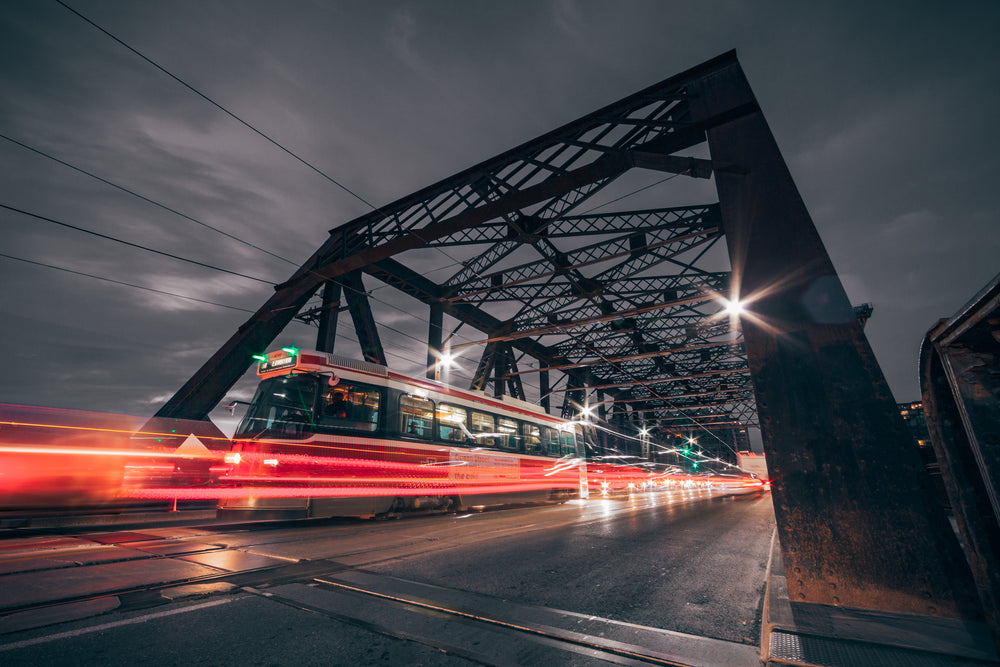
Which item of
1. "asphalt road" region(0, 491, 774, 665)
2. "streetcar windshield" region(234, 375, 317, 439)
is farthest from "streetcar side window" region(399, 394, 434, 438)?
"asphalt road" region(0, 491, 774, 665)

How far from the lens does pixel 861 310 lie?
18.6m

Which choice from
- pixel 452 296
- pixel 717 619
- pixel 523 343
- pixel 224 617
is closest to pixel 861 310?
pixel 523 343

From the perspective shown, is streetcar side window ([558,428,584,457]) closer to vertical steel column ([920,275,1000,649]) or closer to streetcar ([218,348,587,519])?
streetcar ([218,348,587,519])

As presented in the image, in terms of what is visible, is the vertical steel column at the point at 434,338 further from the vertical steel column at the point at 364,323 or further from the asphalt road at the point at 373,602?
the asphalt road at the point at 373,602

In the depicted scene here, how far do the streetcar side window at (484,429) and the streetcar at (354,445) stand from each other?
0.10 ft

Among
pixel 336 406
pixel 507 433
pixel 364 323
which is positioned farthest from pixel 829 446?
pixel 364 323

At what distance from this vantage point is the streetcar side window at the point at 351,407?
836 cm

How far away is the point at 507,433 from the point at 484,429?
1335mm

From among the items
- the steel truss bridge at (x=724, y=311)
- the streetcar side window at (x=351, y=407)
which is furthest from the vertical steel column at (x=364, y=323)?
the streetcar side window at (x=351, y=407)

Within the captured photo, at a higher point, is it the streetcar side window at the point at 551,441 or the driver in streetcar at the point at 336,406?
the driver in streetcar at the point at 336,406

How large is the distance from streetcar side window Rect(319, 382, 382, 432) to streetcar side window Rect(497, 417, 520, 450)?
4888mm

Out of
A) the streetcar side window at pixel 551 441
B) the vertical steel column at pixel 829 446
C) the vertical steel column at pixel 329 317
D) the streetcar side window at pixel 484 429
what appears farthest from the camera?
the streetcar side window at pixel 551 441

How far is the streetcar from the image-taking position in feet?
24.7

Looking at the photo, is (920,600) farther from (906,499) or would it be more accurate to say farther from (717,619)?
(717,619)
